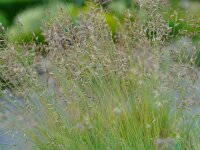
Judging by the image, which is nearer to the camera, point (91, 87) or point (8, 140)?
point (91, 87)

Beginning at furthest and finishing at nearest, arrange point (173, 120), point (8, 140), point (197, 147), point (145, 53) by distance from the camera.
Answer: point (8, 140) → point (173, 120) → point (145, 53) → point (197, 147)

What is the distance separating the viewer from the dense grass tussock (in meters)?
2.99

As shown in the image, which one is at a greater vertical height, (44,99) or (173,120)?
(44,99)

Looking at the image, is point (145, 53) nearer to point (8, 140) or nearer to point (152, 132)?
point (152, 132)

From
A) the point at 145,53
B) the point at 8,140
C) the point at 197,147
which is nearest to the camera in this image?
the point at 197,147

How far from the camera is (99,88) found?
3252 mm

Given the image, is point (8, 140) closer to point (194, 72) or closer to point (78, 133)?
point (78, 133)

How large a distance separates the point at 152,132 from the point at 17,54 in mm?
869

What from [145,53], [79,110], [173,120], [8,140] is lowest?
[8,140]

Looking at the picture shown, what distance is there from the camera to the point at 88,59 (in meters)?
3.22

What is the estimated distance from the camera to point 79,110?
121 inches

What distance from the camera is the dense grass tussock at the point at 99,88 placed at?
9.81 ft

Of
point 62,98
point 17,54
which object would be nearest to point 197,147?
point 62,98

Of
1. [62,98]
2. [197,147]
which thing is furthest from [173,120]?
[62,98]
